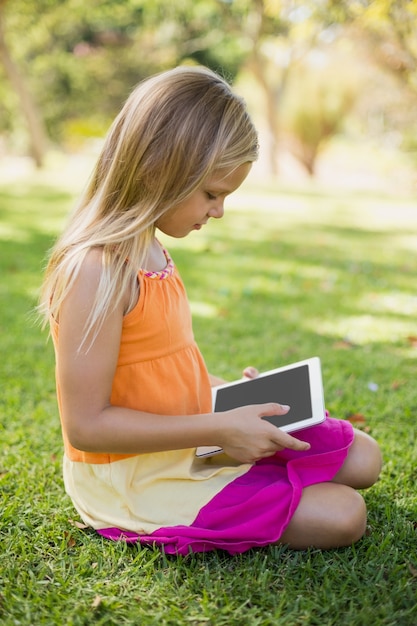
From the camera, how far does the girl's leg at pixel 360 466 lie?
76.7 inches

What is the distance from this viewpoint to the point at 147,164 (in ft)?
5.24

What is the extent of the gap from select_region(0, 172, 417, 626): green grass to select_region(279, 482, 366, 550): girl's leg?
0.13 feet

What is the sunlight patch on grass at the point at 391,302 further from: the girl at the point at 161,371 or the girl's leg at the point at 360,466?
the girl at the point at 161,371

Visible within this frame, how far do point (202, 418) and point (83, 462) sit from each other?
1.26 feet

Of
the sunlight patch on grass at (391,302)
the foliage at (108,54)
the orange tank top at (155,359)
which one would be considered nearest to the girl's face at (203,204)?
the orange tank top at (155,359)

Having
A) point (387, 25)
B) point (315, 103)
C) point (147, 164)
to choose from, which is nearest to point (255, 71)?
point (315, 103)

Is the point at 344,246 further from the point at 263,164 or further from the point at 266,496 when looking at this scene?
the point at 263,164

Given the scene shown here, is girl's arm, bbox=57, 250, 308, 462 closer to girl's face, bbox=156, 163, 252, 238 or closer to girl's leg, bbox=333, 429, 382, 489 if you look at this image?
girl's face, bbox=156, 163, 252, 238

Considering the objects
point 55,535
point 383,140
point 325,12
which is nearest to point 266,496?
point 55,535

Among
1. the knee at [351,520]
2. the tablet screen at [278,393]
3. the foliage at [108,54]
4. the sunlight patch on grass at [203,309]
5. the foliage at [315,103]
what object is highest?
the foliage at [108,54]

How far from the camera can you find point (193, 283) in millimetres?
4914

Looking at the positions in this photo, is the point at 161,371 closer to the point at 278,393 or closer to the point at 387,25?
the point at 278,393

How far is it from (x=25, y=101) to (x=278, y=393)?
12.8 metres

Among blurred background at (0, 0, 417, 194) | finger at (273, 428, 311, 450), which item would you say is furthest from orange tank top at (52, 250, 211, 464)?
blurred background at (0, 0, 417, 194)
